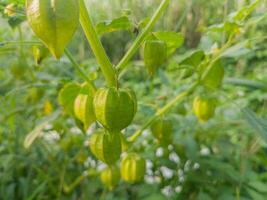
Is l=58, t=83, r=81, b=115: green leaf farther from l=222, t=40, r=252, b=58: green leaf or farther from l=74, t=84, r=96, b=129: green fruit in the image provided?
l=222, t=40, r=252, b=58: green leaf

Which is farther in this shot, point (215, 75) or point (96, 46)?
point (215, 75)

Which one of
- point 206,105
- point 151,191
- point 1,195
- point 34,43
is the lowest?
point 1,195

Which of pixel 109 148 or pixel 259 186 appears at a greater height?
pixel 109 148

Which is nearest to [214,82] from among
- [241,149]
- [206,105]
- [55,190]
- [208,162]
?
[206,105]

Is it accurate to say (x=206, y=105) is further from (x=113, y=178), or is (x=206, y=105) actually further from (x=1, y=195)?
(x=1, y=195)

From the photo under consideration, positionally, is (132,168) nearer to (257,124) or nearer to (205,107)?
(205,107)

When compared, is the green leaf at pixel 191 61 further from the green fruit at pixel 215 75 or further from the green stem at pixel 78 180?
the green stem at pixel 78 180

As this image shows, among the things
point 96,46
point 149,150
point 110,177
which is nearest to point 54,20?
point 96,46
